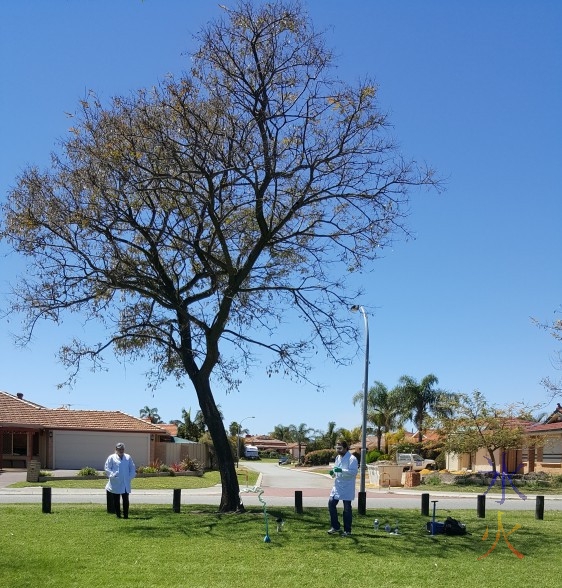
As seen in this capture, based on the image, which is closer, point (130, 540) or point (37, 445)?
point (130, 540)

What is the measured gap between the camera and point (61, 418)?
47406mm

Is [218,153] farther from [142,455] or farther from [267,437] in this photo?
[267,437]

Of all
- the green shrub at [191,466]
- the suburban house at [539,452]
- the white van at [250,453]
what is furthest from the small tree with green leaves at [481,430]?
the white van at [250,453]

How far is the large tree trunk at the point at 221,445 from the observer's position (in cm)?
1681

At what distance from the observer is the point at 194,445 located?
53156 mm

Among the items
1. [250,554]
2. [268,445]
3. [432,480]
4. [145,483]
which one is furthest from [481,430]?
[268,445]


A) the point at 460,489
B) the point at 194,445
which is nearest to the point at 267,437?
the point at 194,445

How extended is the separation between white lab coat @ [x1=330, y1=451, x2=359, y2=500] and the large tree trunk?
14.5 feet

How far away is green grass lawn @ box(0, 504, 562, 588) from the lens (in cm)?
924

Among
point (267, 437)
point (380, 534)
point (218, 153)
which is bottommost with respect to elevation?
point (267, 437)

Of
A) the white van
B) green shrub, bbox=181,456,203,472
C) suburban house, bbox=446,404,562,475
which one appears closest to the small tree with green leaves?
suburban house, bbox=446,404,562,475

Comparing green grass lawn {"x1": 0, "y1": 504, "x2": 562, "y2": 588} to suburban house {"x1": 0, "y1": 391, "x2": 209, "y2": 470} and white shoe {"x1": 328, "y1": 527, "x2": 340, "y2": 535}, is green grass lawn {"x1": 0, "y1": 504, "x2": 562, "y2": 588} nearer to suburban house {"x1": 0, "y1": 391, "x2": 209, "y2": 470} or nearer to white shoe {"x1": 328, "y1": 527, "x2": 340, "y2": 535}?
white shoe {"x1": 328, "y1": 527, "x2": 340, "y2": 535}

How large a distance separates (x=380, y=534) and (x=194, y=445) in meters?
41.3

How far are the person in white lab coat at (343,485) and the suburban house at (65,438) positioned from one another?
33.6 metres
